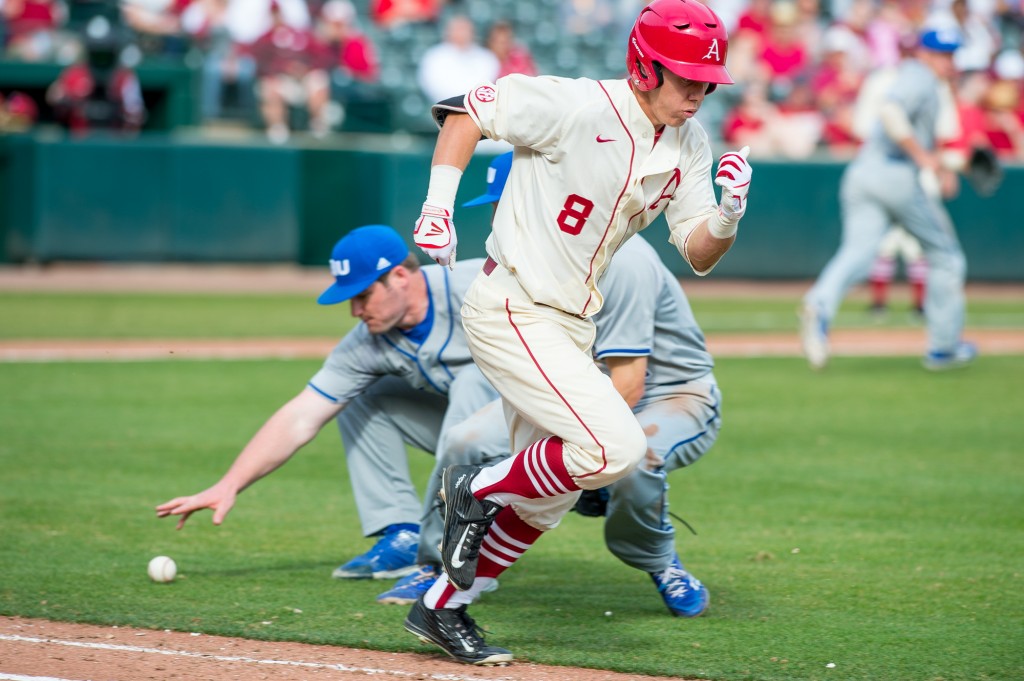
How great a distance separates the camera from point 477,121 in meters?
3.91

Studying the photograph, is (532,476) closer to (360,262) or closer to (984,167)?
(360,262)

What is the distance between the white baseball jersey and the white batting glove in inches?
9.5

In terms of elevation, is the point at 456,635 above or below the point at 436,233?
below

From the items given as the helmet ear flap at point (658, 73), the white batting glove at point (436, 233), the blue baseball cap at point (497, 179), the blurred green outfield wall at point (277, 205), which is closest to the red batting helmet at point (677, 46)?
the helmet ear flap at point (658, 73)

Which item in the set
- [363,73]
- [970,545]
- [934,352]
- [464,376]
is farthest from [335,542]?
[363,73]

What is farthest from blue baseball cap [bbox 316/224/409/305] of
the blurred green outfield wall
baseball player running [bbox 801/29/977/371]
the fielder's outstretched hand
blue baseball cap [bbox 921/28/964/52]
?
the blurred green outfield wall

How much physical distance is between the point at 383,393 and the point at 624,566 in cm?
111

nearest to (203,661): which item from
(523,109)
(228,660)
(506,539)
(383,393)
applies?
(228,660)

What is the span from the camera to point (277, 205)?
53.2ft

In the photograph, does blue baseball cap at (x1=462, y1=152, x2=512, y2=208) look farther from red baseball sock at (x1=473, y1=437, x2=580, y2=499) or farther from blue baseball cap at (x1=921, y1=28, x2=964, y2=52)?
blue baseball cap at (x1=921, y1=28, x2=964, y2=52)

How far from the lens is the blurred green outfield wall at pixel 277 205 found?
51.0ft

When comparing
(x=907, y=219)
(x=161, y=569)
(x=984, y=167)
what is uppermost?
(x=161, y=569)

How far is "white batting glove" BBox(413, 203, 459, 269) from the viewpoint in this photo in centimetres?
380

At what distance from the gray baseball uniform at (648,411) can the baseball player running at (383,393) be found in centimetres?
31
